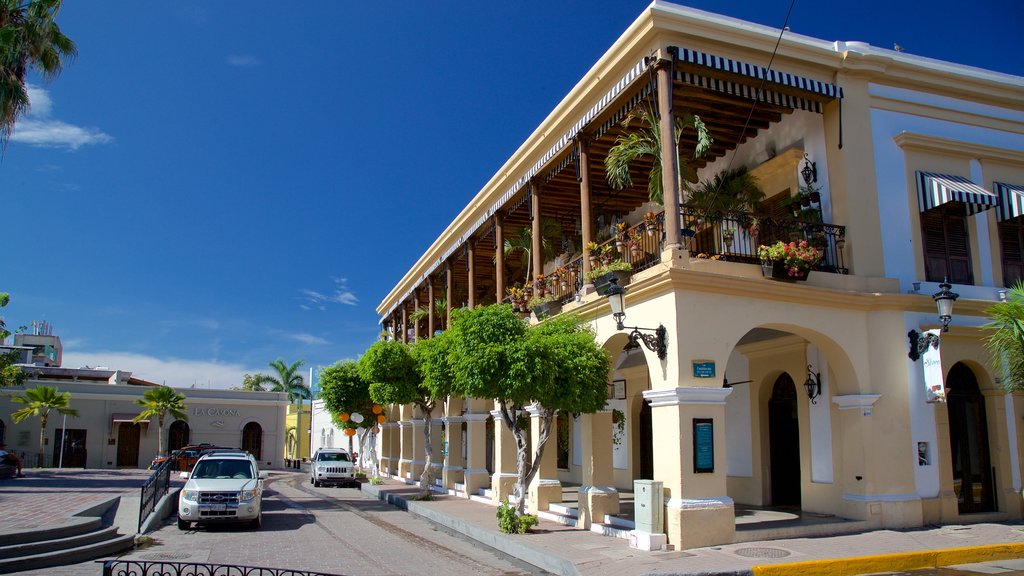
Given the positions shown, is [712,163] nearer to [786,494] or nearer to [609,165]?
[609,165]

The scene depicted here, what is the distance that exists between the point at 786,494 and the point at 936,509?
3.19 meters

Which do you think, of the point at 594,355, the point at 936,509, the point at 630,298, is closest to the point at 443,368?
the point at 594,355

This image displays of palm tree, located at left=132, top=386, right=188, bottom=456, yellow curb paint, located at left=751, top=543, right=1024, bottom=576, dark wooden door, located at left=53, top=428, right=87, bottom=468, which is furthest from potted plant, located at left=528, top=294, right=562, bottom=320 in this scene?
dark wooden door, located at left=53, top=428, right=87, bottom=468

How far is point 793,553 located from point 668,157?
652 centimetres

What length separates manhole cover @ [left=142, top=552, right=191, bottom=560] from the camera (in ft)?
39.8

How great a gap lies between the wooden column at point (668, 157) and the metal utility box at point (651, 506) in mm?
3876

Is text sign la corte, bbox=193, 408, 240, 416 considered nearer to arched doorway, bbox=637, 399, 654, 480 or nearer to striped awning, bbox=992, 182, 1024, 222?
arched doorway, bbox=637, 399, 654, 480

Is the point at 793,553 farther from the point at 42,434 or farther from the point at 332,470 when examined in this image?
the point at 42,434

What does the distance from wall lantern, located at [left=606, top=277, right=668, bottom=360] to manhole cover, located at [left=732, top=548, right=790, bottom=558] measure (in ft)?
10.3

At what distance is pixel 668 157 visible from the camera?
501 inches

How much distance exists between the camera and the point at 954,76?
15422mm

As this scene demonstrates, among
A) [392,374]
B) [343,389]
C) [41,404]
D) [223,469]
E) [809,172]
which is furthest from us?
[41,404]

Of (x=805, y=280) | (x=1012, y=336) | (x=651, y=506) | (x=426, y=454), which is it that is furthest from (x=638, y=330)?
(x=426, y=454)

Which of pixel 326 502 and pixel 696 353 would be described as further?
pixel 326 502
